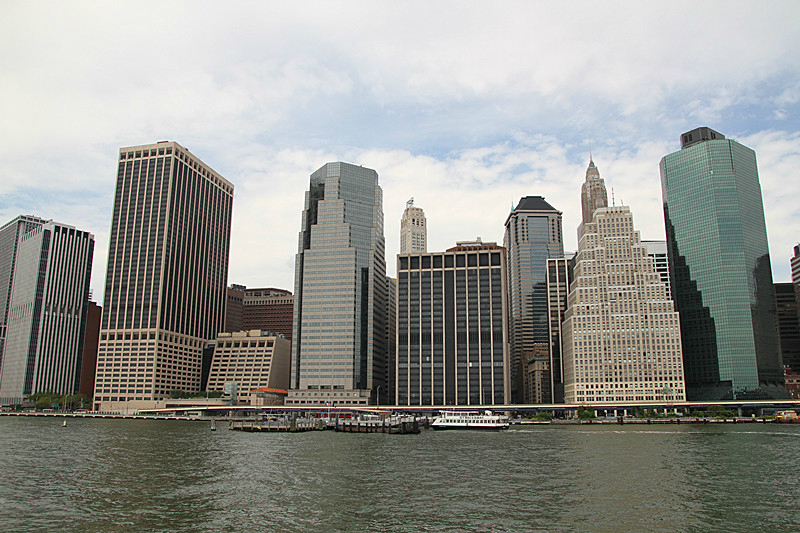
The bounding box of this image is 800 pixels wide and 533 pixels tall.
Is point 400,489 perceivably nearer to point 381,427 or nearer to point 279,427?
point 381,427

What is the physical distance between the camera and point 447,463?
90688mm

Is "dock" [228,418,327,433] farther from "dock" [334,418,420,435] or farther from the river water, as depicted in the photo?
the river water

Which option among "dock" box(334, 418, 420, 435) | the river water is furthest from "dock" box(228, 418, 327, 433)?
the river water

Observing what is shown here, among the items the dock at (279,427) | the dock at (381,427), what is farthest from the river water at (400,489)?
the dock at (279,427)

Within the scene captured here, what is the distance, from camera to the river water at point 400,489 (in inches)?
2031

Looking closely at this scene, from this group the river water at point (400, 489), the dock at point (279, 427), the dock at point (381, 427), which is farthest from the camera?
the dock at point (279, 427)

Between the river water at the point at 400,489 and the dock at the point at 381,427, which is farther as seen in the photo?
the dock at the point at 381,427

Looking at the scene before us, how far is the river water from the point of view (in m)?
51.6

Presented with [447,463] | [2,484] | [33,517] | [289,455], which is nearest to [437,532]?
[33,517]

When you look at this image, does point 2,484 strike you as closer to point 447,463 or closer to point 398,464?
point 398,464

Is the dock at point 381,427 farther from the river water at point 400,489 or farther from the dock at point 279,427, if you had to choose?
the river water at point 400,489

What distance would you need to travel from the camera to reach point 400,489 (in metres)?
67.6

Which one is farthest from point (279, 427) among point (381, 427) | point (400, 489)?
point (400, 489)

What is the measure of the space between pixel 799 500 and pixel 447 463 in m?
43.7
